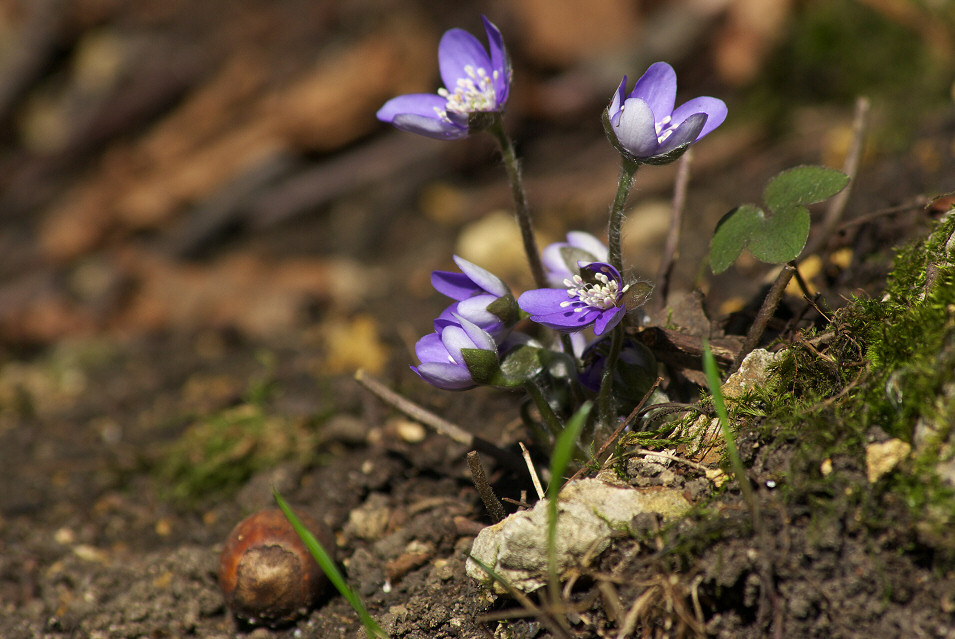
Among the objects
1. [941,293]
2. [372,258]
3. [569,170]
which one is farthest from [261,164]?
[941,293]

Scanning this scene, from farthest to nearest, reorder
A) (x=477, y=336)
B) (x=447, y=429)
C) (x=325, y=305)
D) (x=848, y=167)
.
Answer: (x=325, y=305) → (x=848, y=167) → (x=447, y=429) → (x=477, y=336)

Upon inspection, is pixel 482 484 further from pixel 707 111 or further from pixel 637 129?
pixel 707 111

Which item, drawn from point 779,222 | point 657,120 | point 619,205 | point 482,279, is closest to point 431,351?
point 482,279

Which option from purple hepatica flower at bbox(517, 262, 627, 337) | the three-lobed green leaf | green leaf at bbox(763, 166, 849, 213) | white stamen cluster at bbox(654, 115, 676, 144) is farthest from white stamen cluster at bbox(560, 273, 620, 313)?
green leaf at bbox(763, 166, 849, 213)

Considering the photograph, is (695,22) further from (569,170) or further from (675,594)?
(675,594)

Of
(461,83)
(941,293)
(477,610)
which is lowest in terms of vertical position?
(477,610)

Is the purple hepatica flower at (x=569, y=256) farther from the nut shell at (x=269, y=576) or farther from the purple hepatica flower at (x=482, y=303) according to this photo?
the nut shell at (x=269, y=576)
